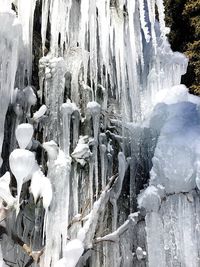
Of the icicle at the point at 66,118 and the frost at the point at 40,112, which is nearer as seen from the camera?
the frost at the point at 40,112

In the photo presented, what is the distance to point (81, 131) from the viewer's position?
462 centimetres

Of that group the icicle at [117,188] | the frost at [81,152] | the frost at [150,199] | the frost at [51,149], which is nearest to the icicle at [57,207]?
the frost at [51,149]

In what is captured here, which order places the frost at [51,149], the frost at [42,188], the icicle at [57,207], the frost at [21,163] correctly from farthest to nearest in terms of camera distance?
the frost at [51,149] < the icicle at [57,207] < the frost at [42,188] < the frost at [21,163]

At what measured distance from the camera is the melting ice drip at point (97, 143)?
3924 mm

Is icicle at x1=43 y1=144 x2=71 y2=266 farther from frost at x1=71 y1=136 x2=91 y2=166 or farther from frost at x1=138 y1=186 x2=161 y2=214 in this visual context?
frost at x1=138 y1=186 x2=161 y2=214

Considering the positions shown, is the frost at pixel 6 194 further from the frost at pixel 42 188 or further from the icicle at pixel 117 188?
the icicle at pixel 117 188

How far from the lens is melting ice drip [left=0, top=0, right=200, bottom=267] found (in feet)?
12.9

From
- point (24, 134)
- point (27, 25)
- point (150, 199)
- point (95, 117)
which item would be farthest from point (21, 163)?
point (150, 199)

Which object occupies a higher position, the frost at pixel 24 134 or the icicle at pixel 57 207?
the frost at pixel 24 134

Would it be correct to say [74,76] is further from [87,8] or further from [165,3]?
[165,3]

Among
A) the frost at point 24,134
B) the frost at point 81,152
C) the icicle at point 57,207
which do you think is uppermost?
the frost at point 24,134

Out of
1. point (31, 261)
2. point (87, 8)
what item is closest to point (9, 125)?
point (31, 261)

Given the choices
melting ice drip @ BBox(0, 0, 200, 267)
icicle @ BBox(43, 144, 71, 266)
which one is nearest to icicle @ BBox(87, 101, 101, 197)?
melting ice drip @ BBox(0, 0, 200, 267)

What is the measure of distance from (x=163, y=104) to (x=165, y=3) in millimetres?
3239
